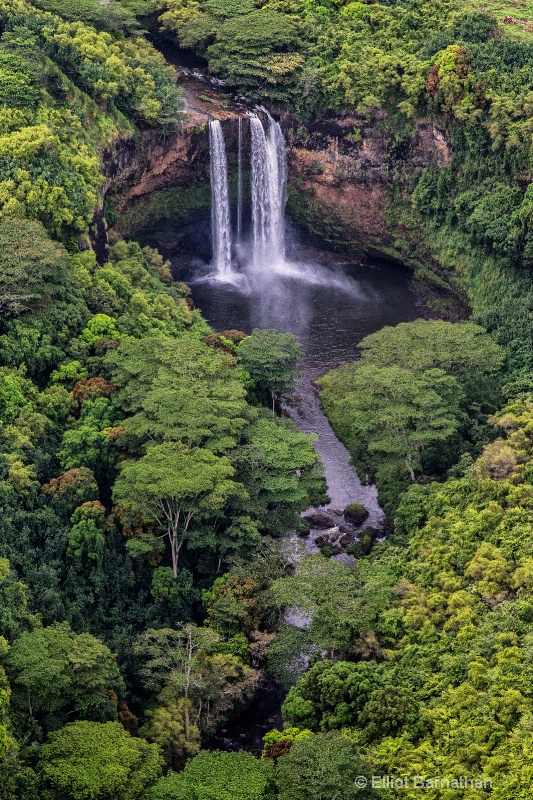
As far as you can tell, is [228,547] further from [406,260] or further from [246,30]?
[246,30]

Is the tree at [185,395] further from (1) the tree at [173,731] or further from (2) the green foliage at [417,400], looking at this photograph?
(1) the tree at [173,731]

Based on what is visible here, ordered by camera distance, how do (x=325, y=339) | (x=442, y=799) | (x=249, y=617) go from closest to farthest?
1. (x=442, y=799)
2. (x=249, y=617)
3. (x=325, y=339)

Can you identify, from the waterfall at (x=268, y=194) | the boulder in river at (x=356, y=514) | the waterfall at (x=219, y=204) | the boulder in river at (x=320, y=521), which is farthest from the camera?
the waterfall at (x=268, y=194)

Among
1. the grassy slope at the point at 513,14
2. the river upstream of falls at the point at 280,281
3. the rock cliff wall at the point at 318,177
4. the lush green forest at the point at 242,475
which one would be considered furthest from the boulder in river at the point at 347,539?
the grassy slope at the point at 513,14

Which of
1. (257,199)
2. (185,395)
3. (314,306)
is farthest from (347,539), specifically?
(257,199)

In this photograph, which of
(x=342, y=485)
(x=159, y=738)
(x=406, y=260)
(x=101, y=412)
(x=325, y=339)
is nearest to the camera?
(x=159, y=738)

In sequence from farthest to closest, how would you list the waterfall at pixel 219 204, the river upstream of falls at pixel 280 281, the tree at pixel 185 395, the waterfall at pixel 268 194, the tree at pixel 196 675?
the waterfall at pixel 268 194 < the waterfall at pixel 219 204 < the river upstream of falls at pixel 280 281 < the tree at pixel 185 395 < the tree at pixel 196 675

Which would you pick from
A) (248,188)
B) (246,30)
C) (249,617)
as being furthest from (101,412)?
(246,30)

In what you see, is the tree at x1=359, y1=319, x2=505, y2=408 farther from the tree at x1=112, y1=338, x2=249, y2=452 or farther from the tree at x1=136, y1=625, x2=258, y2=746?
the tree at x1=136, y1=625, x2=258, y2=746
